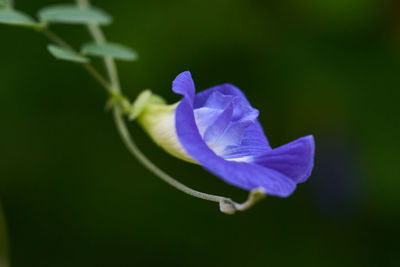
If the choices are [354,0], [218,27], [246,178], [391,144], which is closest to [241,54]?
[218,27]

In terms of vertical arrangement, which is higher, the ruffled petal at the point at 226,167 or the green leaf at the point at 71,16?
the green leaf at the point at 71,16

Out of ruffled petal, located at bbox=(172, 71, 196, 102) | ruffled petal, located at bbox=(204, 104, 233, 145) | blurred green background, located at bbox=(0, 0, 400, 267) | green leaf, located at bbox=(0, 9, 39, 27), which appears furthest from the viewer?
blurred green background, located at bbox=(0, 0, 400, 267)

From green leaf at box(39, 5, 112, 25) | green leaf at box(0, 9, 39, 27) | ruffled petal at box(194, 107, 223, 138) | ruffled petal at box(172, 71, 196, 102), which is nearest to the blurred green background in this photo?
green leaf at box(39, 5, 112, 25)

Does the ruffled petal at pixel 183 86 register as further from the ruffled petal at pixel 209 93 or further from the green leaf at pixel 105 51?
the green leaf at pixel 105 51

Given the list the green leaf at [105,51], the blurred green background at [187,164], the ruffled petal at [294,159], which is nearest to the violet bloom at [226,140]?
the ruffled petal at [294,159]

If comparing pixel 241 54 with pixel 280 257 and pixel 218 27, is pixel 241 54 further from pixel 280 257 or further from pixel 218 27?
pixel 280 257

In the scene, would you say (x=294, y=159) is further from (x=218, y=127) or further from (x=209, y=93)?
(x=209, y=93)

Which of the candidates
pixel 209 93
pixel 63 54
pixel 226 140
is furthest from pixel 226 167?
pixel 63 54

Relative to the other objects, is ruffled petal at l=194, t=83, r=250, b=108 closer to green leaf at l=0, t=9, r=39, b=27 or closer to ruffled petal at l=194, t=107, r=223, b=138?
ruffled petal at l=194, t=107, r=223, b=138
